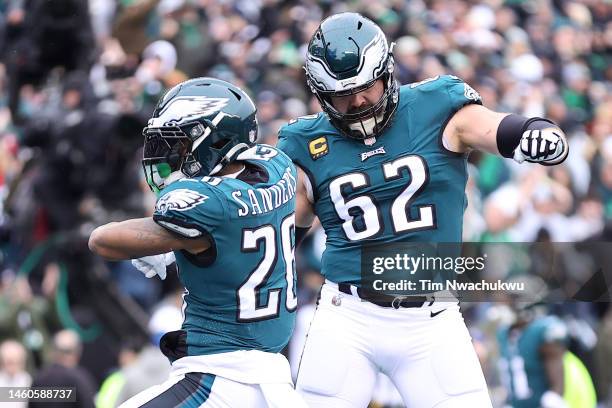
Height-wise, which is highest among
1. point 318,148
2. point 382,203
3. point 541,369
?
point 318,148

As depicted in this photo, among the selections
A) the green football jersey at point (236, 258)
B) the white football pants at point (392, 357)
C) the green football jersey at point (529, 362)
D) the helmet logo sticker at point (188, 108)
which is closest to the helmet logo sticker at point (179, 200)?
the green football jersey at point (236, 258)

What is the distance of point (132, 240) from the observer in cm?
484

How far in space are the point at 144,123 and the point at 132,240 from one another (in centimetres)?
633

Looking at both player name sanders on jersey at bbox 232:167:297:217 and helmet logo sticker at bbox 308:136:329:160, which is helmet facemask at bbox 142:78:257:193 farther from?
helmet logo sticker at bbox 308:136:329:160

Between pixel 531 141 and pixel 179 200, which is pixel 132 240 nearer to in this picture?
pixel 179 200

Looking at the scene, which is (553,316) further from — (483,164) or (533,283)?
(483,164)

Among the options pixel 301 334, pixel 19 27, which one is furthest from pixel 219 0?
pixel 301 334

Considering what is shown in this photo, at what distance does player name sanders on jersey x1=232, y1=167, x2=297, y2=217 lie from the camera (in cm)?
493

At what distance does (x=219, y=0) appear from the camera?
1539cm

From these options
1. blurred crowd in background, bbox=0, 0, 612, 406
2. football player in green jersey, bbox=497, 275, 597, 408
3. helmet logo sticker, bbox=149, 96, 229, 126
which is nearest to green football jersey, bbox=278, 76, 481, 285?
helmet logo sticker, bbox=149, 96, 229, 126

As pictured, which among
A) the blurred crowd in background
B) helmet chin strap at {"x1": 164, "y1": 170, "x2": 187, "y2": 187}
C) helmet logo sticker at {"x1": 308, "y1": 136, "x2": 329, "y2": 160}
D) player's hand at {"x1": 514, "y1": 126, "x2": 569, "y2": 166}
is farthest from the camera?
the blurred crowd in background

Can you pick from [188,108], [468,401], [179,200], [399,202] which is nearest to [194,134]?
[188,108]

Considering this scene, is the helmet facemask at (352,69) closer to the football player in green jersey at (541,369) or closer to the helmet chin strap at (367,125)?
the helmet chin strap at (367,125)

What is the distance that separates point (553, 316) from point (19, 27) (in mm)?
7682
